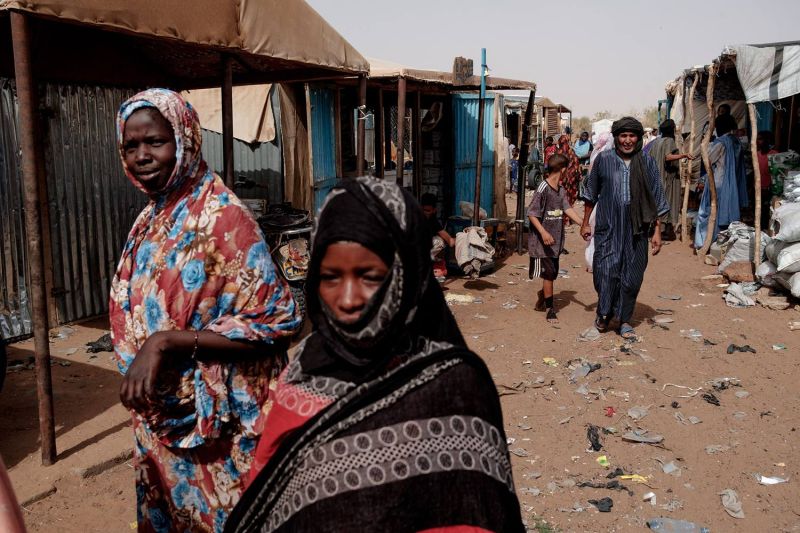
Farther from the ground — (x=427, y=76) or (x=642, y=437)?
(x=427, y=76)

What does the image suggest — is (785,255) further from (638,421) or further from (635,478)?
(635,478)

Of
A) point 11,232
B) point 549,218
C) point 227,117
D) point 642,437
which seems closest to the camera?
point 642,437

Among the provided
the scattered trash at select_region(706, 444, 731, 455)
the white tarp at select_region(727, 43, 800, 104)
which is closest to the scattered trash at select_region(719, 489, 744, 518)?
the scattered trash at select_region(706, 444, 731, 455)

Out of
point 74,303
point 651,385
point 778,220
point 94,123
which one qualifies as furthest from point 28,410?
point 778,220

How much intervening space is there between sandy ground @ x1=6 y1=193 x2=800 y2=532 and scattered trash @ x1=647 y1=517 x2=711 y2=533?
2.4 inches

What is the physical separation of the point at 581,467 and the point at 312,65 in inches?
150

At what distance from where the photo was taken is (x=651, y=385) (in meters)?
5.33

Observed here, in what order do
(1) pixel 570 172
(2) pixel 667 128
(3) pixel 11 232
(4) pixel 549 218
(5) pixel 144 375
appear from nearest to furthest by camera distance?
1. (5) pixel 144 375
2. (3) pixel 11 232
3. (4) pixel 549 218
4. (2) pixel 667 128
5. (1) pixel 570 172

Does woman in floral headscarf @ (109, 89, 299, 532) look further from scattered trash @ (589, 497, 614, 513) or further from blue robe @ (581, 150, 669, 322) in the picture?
blue robe @ (581, 150, 669, 322)

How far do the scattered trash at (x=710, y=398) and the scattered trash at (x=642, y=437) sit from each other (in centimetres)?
82

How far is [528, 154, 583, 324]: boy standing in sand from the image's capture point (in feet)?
22.8

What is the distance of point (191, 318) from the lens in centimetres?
208

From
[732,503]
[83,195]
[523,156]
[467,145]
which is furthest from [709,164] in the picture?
[83,195]

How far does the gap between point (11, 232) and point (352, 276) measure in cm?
568
